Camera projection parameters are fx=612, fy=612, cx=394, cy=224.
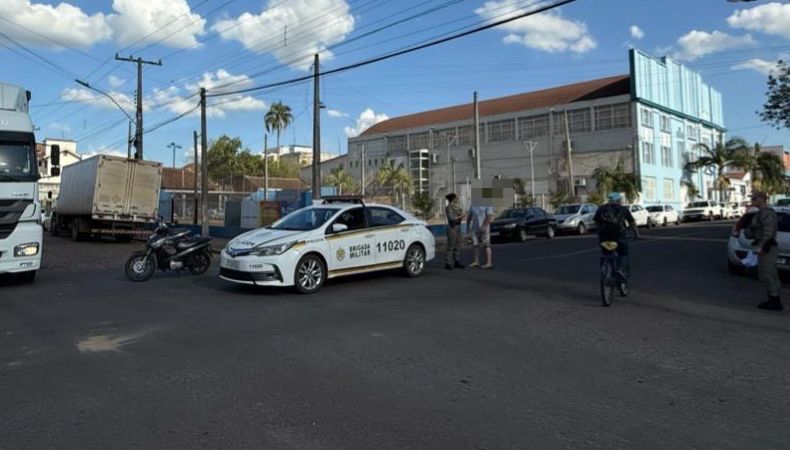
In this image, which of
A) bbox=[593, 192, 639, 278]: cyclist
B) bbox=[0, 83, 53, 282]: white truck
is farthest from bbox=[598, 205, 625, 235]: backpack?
bbox=[0, 83, 53, 282]: white truck

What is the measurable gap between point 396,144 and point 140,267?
6792 centimetres

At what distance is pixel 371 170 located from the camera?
81.8 metres

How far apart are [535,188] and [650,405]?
58288 mm

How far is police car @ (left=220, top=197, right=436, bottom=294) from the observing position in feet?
33.3

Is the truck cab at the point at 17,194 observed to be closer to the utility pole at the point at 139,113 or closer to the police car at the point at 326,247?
the police car at the point at 326,247

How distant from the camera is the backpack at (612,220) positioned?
9242mm

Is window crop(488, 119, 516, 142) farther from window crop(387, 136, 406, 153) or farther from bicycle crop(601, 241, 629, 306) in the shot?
bicycle crop(601, 241, 629, 306)

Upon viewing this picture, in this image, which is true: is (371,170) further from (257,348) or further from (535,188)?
(257,348)

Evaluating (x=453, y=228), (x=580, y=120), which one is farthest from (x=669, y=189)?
(x=453, y=228)

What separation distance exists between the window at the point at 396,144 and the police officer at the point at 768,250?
6986cm

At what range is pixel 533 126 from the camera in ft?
206

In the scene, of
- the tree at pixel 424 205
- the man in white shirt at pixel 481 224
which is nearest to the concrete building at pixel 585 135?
the tree at pixel 424 205

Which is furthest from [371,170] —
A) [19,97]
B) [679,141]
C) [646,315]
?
[646,315]

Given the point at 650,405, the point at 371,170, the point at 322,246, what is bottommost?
the point at 650,405
